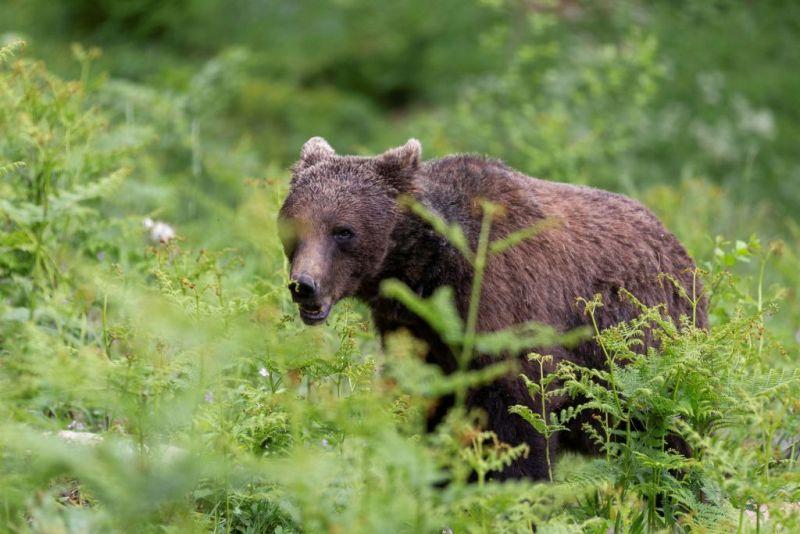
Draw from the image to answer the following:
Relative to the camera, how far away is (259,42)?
14219 millimetres

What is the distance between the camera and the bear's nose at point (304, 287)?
15.2ft

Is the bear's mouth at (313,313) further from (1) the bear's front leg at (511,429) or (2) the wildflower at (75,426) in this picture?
(2) the wildflower at (75,426)

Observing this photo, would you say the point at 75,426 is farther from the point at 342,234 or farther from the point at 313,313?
the point at 342,234

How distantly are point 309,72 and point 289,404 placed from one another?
11511 mm

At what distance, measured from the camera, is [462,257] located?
507cm

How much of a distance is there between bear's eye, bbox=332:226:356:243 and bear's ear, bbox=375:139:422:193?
0.34 meters

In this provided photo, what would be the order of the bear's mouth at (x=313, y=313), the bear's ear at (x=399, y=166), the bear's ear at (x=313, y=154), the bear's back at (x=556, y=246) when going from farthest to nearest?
the bear's ear at (x=313, y=154) < the bear's ear at (x=399, y=166) < the bear's back at (x=556, y=246) < the bear's mouth at (x=313, y=313)

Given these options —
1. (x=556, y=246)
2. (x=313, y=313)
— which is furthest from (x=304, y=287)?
(x=556, y=246)

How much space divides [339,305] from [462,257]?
2.12ft

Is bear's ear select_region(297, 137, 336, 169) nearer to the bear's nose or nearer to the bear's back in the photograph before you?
the bear's back

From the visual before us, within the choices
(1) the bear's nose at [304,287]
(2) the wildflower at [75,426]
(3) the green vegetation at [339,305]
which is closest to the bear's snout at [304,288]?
(1) the bear's nose at [304,287]

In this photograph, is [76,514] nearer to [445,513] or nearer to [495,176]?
[445,513]

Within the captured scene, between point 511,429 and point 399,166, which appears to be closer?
point 511,429

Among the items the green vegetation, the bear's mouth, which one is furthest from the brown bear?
the green vegetation
